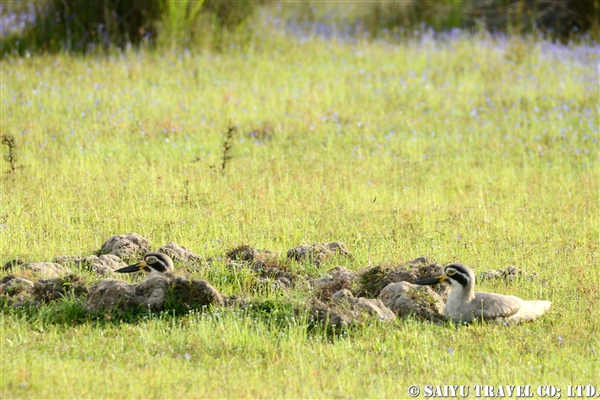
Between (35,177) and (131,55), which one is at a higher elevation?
(131,55)

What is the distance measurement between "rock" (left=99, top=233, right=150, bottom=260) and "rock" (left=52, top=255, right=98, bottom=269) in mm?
341

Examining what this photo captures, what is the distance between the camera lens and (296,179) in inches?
460

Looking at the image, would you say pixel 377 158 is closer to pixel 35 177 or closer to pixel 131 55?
pixel 35 177

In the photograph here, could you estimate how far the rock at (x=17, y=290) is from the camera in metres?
7.30

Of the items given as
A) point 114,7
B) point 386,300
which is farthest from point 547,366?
point 114,7

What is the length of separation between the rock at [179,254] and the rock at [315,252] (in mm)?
891

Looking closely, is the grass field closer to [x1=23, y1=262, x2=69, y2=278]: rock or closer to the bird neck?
the bird neck

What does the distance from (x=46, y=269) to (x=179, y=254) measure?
1.20m

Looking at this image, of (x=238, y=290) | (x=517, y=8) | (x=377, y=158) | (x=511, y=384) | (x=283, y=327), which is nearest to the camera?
(x=511, y=384)

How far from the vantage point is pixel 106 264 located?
8.14 m

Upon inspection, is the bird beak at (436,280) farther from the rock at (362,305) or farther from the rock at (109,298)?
the rock at (109,298)

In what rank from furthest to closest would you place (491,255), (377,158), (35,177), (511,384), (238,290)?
(377,158), (35,177), (491,255), (238,290), (511,384)

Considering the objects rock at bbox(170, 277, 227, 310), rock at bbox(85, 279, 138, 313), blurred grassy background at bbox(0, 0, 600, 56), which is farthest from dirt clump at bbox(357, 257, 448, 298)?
blurred grassy background at bbox(0, 0, 600, 56)

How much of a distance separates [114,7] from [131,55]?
4.49 ft
